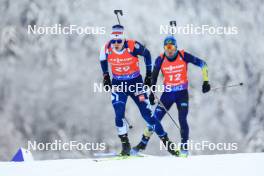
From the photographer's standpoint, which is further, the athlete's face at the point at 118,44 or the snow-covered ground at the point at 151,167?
the athlete's face at the point at 118,44

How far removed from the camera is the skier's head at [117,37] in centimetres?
390

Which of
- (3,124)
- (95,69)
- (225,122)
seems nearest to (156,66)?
→ (95,69)

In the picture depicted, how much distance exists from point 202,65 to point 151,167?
1.09 metres

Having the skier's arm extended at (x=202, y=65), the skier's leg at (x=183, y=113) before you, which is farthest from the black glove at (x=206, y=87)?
the skier's leg at (x=183, y=113)

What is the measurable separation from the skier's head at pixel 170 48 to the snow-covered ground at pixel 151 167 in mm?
866

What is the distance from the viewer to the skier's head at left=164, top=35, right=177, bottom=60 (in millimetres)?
3900

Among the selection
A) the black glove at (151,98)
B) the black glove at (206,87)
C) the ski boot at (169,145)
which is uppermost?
the black glove at (206,87)

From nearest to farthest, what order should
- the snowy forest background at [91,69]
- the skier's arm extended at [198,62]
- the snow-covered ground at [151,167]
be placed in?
the snow-covered ground at [151,167]
the skier's arm extended at [198,62]
the snowy forest background at [91,69]

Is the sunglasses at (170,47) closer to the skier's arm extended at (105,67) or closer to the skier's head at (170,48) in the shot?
the skier's head at (170,48)

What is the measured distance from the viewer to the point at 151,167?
131 inches

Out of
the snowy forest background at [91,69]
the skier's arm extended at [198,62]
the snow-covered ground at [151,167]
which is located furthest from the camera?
the snowy forest background at [91,69]

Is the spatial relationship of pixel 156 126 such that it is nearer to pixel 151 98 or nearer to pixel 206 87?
pixel 151 98

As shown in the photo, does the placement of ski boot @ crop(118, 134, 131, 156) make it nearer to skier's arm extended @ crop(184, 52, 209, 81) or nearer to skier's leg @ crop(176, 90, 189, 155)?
skier's leg @ crop(176, 90, 189, 155)

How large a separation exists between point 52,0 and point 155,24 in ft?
3.05
